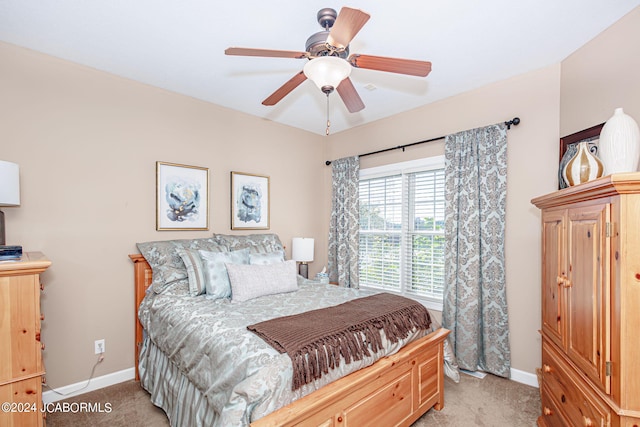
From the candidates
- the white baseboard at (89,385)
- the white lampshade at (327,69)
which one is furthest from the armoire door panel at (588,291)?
the white baseboard at (89,385)

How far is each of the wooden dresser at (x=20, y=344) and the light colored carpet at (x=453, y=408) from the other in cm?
61

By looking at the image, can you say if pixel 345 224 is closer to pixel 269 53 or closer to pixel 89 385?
pixel 269 53

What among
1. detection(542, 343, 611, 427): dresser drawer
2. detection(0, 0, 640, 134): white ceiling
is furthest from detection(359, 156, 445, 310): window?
detection(542, 343, 611, 427): dresser drawer

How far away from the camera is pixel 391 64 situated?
177 centimetres

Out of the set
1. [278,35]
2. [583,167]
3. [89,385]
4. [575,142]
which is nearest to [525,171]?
[575,142]

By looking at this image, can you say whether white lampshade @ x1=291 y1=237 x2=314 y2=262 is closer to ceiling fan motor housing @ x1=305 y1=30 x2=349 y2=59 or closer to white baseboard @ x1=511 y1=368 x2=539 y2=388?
white baseboard @ x1=511 y1=368 x2=539 y2=388

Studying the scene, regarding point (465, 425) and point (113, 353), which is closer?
point (465, 425)

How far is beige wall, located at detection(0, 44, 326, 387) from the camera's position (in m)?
2.37

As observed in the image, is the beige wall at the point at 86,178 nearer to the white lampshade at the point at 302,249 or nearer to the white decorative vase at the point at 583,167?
the white lampshade at the point at 302,249

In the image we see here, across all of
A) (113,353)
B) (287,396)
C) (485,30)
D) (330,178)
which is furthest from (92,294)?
(485,30)

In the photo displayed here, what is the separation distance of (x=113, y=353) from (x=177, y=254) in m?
1.02

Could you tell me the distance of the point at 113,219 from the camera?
9.02 feet

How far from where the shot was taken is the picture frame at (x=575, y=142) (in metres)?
2.05

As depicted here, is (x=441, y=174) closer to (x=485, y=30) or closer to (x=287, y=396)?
(x=485, y=30)
